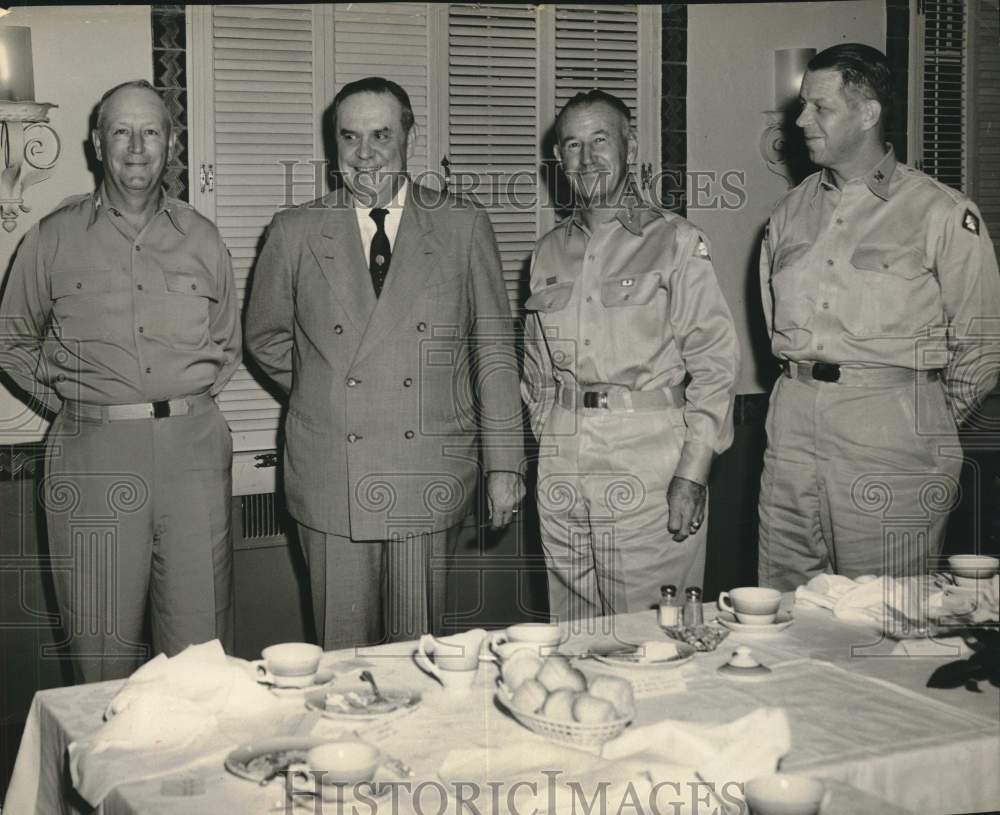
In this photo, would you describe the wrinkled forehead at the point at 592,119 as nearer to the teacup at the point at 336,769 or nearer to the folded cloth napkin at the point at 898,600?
the folded cloth napkin at the point at 898,600

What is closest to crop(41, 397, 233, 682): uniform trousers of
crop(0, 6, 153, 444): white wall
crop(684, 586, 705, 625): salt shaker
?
crop(0, 6, 153, 444): white wall

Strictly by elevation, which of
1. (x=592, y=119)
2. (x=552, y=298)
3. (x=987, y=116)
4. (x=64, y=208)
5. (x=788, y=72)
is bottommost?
(x=552, y=298)

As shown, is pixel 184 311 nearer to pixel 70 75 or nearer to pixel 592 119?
pixel 70 75

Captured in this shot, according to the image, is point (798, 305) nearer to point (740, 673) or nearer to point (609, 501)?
point (609, 501)

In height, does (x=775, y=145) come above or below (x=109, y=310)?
above

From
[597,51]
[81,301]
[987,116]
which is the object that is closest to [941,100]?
[987,116]

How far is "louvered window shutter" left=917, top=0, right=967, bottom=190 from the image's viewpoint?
4.32m

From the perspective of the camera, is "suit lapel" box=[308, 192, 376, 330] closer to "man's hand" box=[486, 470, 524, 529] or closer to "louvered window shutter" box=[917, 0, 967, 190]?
"man's hand" box=[486, 470, 524, 529]

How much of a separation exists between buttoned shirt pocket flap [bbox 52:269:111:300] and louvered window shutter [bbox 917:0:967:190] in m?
2.98

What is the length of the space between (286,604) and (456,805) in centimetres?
249

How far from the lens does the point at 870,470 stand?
2982 mm

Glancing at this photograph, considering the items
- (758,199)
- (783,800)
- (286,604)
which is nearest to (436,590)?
(286,604)

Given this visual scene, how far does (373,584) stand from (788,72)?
248 cm

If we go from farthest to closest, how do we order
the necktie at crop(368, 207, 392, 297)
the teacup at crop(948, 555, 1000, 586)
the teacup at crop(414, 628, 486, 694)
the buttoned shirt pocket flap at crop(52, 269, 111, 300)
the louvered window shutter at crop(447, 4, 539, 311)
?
the louvered window shutter at crop(447, 4, 539, 311)
the buttoned shirt pocket flap at crop(52, 269, 111, 300)
the necktie at crop(368, 207, 392, 297)
the teacup at crop(948, 555, 1000, 586)
the teacup at crop(414, 628, 486, 694)
